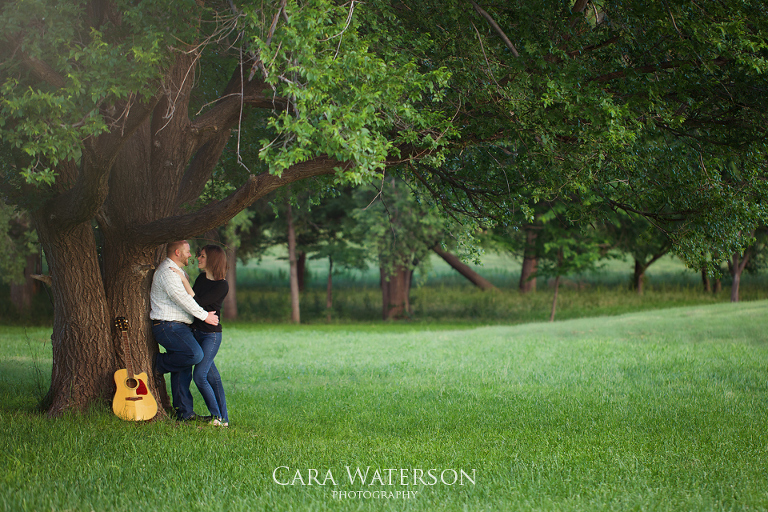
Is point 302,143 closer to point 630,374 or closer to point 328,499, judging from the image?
point 328,499

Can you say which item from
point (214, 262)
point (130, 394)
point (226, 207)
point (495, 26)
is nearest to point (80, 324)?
point (130, 394)

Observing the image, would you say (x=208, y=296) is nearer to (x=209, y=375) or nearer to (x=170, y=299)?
(x=170, y=299)

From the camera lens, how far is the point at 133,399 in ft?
23.4

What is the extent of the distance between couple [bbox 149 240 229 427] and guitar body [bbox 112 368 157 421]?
317 mm

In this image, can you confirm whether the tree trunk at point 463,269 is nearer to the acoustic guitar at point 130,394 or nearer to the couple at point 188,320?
the couple at point 188,320

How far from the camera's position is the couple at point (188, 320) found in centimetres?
707

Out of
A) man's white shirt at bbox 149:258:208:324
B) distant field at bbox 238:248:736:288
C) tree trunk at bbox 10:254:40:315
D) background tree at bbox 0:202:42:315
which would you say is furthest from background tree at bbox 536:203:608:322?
tree trunk at bbox 10:254:40:315

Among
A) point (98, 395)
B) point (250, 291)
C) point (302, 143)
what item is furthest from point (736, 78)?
point (250, 291)

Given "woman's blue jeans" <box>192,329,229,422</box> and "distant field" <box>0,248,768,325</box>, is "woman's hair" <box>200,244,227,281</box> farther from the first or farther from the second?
"distant field" <box>0,248,768,325</box>

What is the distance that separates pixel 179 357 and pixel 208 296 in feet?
2.52

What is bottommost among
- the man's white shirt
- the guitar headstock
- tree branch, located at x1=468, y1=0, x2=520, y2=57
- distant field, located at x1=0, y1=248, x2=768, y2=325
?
distant field, located at x1=0, y1=248, x2=768, y2=325

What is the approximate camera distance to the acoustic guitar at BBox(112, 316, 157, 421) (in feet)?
23.3


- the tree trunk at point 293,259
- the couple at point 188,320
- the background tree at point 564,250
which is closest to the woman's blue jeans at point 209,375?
the couple at point 188,320

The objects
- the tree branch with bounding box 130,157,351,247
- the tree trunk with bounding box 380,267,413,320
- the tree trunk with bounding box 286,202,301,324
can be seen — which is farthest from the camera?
the tree trunk with bounding box 380,267,413,320
